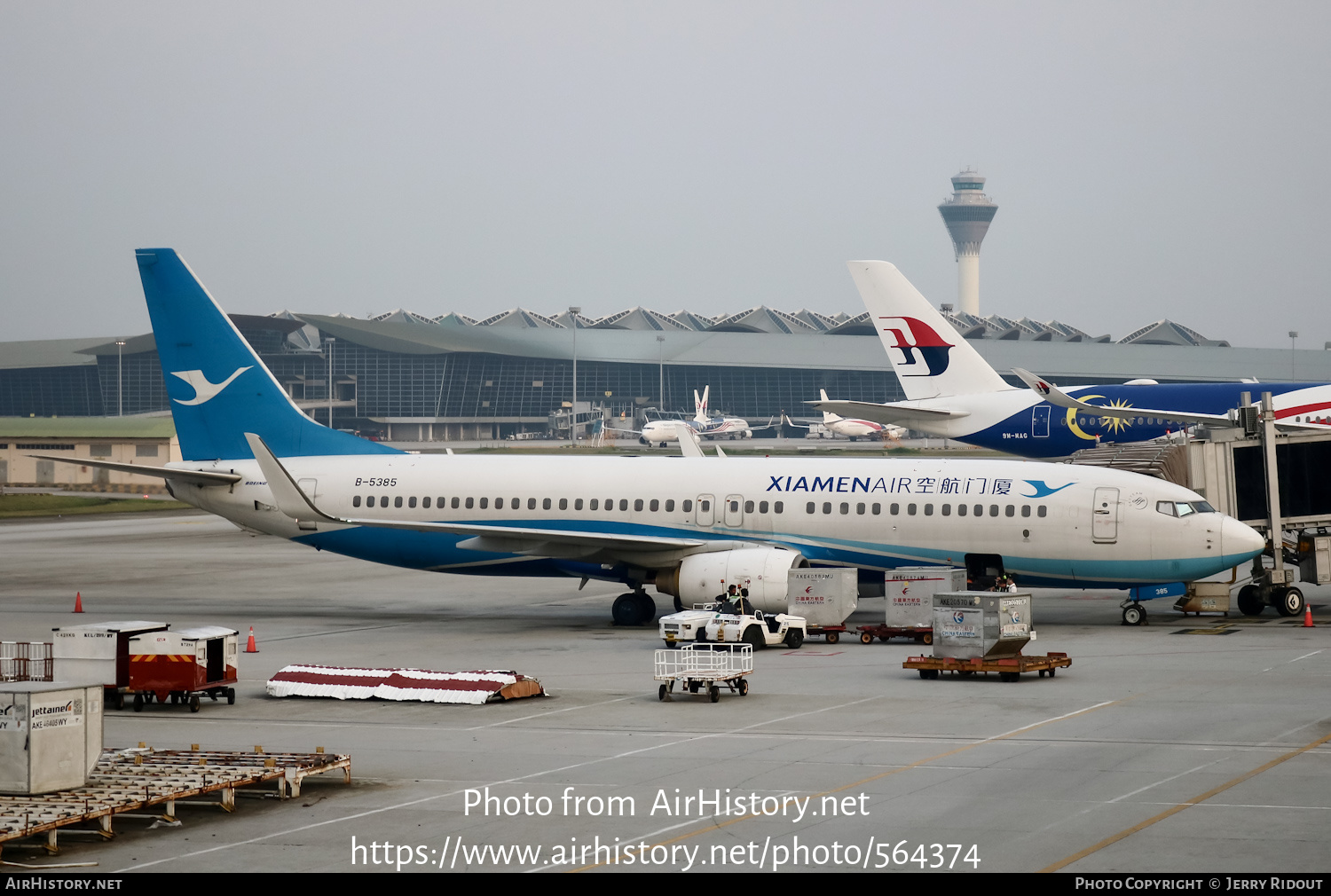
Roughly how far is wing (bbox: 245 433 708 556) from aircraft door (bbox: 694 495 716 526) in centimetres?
47

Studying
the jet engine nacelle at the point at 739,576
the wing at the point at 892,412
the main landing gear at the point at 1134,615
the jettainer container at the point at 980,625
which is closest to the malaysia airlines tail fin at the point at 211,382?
the jet engine nacelle at the point at 739,576

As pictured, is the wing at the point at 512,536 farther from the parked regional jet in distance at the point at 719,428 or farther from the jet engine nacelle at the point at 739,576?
the parked regional jet in distance at the point at 719,428

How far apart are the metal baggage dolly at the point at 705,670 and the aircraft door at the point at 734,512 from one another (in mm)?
6827

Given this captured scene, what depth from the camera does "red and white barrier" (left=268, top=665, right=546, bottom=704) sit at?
76.6 ft

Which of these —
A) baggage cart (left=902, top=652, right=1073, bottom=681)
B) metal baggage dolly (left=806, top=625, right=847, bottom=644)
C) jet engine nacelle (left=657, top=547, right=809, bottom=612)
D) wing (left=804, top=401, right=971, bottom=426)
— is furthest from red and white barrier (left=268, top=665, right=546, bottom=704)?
wing (left=804, top=401, right=971, bottom=426)

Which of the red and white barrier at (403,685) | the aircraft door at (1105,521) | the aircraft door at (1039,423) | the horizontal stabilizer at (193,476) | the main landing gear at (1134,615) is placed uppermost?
the aircraft door at (1039,423)

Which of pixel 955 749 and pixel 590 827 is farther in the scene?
pixel 955 749

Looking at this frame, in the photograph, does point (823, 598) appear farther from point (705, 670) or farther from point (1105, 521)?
point (705, 670)

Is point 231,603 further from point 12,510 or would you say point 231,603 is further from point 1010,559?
point 12,510

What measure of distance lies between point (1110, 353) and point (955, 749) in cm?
17955

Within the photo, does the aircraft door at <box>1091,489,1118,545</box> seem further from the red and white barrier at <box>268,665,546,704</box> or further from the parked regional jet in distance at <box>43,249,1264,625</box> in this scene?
the red and white barrier at <box>268,665,546,704</box>

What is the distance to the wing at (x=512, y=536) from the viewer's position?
109ft

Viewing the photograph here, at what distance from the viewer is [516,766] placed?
59.1 ft
